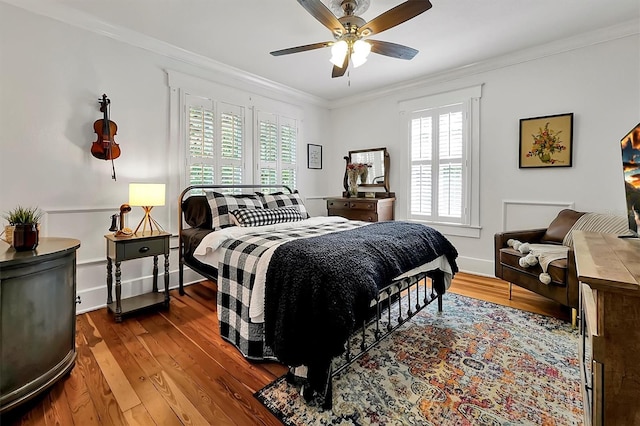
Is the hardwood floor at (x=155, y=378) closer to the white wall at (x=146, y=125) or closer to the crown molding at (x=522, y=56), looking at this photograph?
the white wall at (x=146, y=125)

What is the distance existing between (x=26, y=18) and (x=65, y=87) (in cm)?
55

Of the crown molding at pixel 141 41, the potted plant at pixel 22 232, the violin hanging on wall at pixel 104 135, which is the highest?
the crown molding at pixel 141 41

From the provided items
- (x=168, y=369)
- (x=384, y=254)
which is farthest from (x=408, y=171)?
(x=168, y=369)

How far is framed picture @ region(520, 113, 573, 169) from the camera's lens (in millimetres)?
3236

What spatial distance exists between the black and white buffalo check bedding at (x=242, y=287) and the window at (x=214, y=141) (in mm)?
1587

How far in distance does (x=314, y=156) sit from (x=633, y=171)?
4.24m

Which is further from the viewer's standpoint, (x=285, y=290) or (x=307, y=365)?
(x=285, y=290)

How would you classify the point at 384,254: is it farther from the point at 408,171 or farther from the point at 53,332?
the point at 408,171

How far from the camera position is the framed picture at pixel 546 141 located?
3236mm

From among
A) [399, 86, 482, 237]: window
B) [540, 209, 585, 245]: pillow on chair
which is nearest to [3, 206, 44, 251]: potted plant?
[399, 86, 482, 237]: window

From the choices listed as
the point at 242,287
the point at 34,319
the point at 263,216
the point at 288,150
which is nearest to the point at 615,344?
the point at 242,287

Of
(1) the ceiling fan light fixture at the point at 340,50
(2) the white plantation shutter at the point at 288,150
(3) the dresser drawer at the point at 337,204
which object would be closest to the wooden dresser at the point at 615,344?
(1) the ceiling fan light fixture at the point at 340,50

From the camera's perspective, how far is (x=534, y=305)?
290 cm

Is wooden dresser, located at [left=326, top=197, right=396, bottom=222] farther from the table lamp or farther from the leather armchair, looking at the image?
the table lamp
